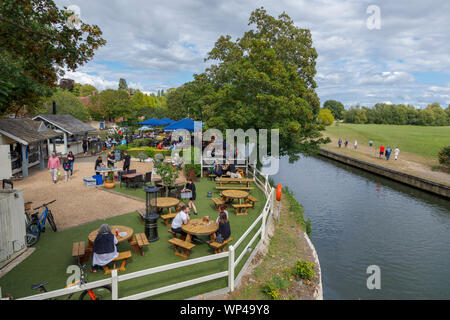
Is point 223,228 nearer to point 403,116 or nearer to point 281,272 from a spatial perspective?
point 281,272

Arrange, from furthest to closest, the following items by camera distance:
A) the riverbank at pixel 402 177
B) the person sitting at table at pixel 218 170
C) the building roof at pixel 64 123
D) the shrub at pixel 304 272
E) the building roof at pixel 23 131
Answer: the building roof at pixel 64 123 < the riverbank at pixel 402 177 < the person sitting at table at pixel 218 170 < the building roof at pixel 23 131 < the shrub at pixel 304 272

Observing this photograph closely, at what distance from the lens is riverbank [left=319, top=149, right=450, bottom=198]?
22.1 m

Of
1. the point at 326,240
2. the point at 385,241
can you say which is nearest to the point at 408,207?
the point at 385,241

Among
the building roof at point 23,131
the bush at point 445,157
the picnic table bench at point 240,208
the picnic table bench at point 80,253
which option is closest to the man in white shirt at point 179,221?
the picnic table bench at point 80,253

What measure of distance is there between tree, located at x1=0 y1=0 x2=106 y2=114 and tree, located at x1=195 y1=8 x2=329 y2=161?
10985mm

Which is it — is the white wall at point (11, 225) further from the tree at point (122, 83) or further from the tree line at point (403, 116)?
the tree at point (122, 83)

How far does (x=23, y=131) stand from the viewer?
17203mm

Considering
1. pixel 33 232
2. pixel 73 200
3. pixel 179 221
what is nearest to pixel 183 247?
pixel 179 221

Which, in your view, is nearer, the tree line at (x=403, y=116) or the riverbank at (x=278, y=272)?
the riverbank at (x=278, y=272)

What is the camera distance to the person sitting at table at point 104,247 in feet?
22.1

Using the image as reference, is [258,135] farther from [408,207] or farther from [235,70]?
[408,207]

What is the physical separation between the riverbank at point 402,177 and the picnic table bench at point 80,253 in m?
25.7

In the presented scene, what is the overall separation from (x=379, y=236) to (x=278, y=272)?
32.5ft

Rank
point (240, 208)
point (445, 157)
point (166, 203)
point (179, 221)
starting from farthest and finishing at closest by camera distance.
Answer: point (445, 157) → point (240, 208) → point (166, 203) → point (179, 221)
